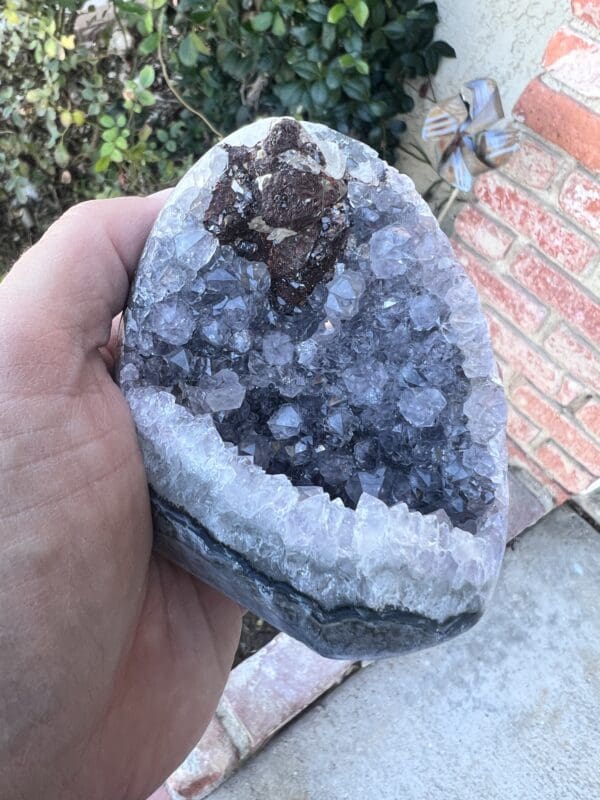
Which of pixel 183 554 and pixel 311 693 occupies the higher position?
pixel 183 554

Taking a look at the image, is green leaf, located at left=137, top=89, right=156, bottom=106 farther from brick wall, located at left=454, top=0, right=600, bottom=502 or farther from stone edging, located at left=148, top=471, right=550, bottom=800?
stone edging, located at left=148, top=471, right=550, bottom=800

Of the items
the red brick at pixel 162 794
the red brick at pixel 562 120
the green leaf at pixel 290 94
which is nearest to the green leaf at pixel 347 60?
the green leaf at pixel 290 94

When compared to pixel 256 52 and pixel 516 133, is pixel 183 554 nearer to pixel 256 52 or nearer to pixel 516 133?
pixel 516 133

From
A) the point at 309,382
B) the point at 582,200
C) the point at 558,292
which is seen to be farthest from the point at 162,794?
the point at 582,200

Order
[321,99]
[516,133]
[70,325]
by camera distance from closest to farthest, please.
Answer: [70,325] < [516,133] < [321,99]

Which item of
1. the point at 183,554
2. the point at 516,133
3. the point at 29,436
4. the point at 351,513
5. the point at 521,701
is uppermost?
the point at 516,133

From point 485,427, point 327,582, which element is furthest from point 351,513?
point 485,427

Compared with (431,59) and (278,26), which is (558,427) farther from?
(278,26)

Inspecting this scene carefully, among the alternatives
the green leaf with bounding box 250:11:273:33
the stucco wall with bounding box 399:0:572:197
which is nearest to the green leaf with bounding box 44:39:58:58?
the green leaf with bounding box 250:11:273:33
